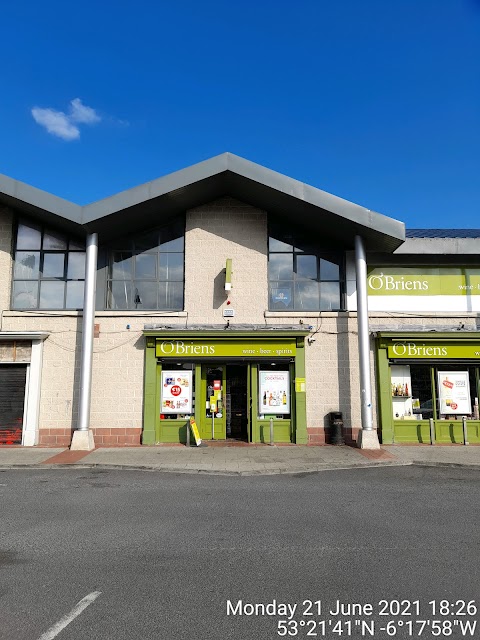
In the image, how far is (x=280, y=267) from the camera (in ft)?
51.7

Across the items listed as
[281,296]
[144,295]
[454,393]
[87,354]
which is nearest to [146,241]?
[144,295]

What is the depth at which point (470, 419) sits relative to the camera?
1503cm

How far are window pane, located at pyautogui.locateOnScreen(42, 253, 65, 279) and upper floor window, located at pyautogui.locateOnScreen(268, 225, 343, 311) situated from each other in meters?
6.88

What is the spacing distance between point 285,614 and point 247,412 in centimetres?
1127

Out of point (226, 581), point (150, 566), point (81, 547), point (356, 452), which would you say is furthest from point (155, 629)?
point (356, 452)

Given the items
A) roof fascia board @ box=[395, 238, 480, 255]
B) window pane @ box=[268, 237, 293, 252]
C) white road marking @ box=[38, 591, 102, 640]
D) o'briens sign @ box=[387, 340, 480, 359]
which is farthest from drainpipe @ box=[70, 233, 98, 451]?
white road marking @ box=[38, 591, 102, 640]

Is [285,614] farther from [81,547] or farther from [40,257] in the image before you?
[40,257]

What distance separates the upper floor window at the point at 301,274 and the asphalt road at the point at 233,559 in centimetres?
753

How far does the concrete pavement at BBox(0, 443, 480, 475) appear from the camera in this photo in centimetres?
1118

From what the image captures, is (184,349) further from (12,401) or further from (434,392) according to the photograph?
(434,392)

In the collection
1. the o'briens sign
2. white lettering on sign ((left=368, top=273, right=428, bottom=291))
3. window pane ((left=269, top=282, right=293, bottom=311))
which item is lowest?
the o'briens sign

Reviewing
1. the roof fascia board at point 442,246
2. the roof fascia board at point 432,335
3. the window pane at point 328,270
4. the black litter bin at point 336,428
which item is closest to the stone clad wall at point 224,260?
the window pane at point 328,270

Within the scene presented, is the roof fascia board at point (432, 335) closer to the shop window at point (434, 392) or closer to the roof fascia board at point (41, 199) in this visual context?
the shop window at point (434, 392)

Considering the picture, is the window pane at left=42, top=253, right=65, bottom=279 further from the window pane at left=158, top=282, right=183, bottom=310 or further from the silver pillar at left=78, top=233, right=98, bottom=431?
the window pane at left=158, top=282, right=183, bottom=310
